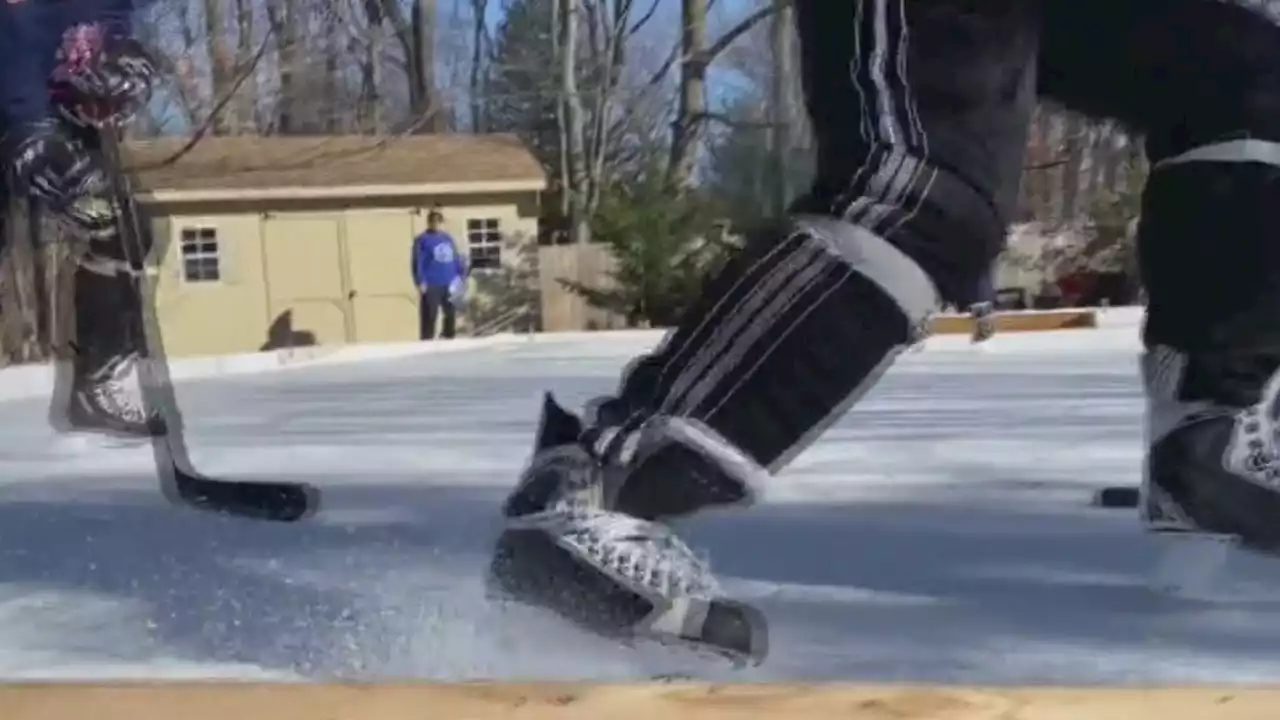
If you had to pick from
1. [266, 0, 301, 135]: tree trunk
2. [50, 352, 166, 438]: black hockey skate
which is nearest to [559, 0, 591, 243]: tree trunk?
[266, 0, 301, 135]: tree trunk

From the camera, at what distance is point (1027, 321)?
137 cm

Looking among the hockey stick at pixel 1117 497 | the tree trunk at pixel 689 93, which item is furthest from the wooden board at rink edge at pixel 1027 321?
the tree trunk at pixel 689 93

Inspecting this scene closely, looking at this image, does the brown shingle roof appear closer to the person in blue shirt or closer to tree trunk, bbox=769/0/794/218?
the person in blue shirt

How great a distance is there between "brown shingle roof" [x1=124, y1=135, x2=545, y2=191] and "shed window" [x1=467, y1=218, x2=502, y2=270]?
42 mm

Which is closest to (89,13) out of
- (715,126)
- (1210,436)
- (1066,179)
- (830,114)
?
(715,126)

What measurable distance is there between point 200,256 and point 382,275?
18 cm

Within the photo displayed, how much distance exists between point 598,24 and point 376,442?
0.46 m

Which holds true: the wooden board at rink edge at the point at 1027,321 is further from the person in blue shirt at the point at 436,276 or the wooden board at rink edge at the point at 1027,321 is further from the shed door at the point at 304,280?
the shed door at the point at 304,280

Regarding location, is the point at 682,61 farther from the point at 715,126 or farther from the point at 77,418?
the point at 77,418

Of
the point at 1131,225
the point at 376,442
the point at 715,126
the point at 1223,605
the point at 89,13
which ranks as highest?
the point at 89,13

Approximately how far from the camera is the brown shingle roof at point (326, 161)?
139 centimetres

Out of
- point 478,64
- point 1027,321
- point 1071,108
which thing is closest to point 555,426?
point 478,64

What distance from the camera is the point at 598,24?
1.39m

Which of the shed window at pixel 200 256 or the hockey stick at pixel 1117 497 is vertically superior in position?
the shed window at pixel 200 256
